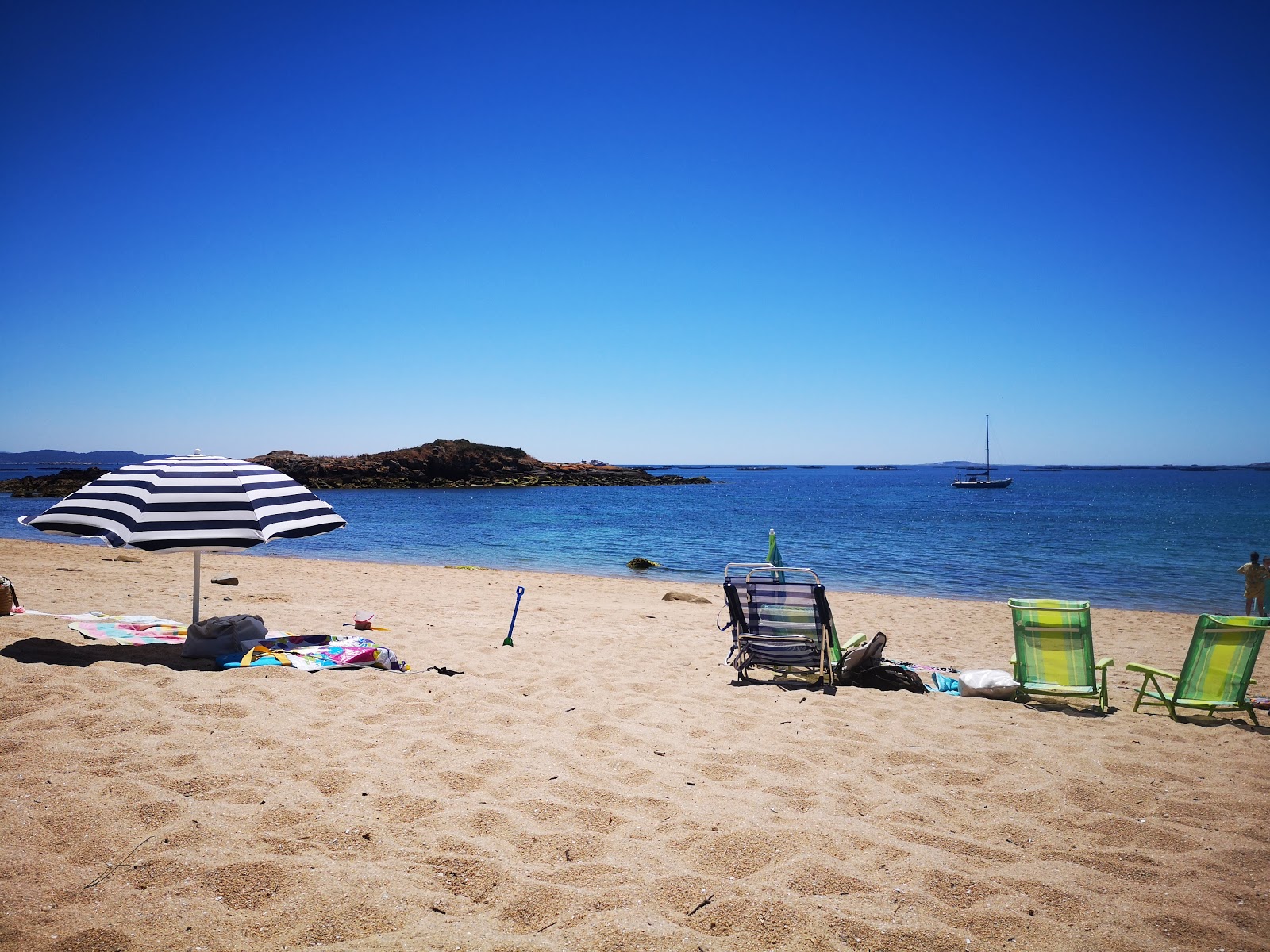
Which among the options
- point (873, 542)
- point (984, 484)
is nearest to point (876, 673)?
point (873, 542)

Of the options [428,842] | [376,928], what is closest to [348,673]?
[428,842]

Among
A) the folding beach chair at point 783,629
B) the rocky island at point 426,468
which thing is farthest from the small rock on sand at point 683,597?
the rocky island at point 426,468

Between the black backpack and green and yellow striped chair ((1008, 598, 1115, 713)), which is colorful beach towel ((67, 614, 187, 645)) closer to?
the black backpack

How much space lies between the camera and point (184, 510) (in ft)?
18.4

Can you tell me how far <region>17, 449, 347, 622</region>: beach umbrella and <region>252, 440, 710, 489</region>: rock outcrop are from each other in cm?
7262

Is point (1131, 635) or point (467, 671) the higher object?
point (467, 671)

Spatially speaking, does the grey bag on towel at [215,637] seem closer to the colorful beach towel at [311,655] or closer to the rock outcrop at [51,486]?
the colorful beach towel at [311,655]

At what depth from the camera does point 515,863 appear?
3.04m

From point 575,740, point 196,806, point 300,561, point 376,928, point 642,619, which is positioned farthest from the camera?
point 300,561

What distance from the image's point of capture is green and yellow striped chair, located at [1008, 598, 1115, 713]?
5.96 meters

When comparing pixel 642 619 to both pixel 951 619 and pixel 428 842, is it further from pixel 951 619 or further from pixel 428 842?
pixel 428 842

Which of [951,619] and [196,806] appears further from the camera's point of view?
[951,619]

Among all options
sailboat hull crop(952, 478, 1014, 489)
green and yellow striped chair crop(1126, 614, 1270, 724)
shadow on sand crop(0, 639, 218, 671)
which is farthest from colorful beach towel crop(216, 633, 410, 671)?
sailboat hull crop(952, 478, 1014, 489)

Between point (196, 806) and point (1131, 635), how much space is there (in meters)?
12.1
